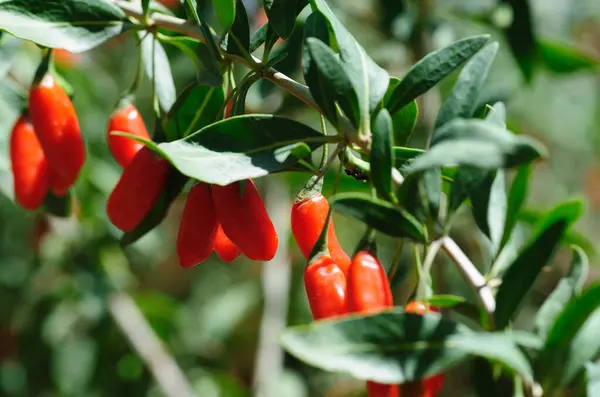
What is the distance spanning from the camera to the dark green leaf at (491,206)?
2.51ft

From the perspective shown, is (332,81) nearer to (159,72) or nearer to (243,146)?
(243,146)

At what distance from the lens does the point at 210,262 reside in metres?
3.76

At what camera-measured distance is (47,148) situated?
3.25ft

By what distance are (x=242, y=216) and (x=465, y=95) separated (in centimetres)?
24

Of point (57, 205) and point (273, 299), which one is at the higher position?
point (57, 205)

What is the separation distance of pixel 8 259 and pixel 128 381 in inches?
29.4

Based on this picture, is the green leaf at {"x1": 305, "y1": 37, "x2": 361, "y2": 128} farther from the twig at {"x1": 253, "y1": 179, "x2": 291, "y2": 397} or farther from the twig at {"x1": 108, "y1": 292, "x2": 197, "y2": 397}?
the twig at {"x1": 253, "y1": 179, "x2": 291, "y2": 397}

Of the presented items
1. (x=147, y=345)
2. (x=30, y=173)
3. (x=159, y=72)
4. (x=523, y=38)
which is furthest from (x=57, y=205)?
(x=147, y=345)

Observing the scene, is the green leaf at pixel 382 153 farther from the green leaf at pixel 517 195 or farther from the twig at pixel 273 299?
the twig at pixel 273 299

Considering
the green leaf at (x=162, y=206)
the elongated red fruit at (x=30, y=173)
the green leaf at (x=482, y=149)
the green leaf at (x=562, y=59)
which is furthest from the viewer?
the green leaf at (x=562, y=59)

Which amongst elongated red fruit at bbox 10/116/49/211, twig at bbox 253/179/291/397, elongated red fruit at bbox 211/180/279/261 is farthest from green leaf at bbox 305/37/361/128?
twig at bbox 253/179/291/397

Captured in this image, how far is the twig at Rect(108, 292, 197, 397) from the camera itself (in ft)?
7.71

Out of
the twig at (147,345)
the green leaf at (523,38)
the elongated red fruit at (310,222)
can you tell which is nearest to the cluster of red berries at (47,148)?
the elongated red fruit at (310,222)

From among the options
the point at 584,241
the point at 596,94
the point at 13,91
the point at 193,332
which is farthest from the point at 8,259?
the point at 596,94
